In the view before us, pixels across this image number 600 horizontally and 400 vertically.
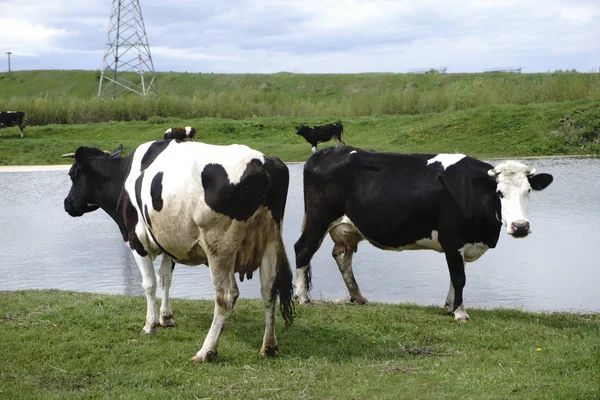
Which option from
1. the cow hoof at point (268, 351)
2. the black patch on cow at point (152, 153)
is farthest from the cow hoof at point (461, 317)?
the black patch on cow at point (152, 153)

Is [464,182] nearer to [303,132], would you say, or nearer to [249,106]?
[303,132]

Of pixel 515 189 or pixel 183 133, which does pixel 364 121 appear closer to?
pixel 183 133

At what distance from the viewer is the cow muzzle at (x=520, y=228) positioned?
26.7 ft

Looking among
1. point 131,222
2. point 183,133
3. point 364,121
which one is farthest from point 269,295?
point 364,121

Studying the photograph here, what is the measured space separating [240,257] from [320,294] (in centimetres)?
359

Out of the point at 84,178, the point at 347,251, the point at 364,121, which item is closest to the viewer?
the point at 84,178

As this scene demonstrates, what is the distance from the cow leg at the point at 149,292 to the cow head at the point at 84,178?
1436 mm

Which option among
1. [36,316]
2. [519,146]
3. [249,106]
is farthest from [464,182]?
[249,106]

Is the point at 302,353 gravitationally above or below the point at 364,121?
below

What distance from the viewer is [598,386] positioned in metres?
5.62

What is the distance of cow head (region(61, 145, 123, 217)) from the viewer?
9008 millimetres

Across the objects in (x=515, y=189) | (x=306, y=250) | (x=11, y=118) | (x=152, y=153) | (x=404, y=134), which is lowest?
(x=306, y=250)

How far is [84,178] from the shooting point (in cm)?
910

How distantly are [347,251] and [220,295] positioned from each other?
3.06 metres
